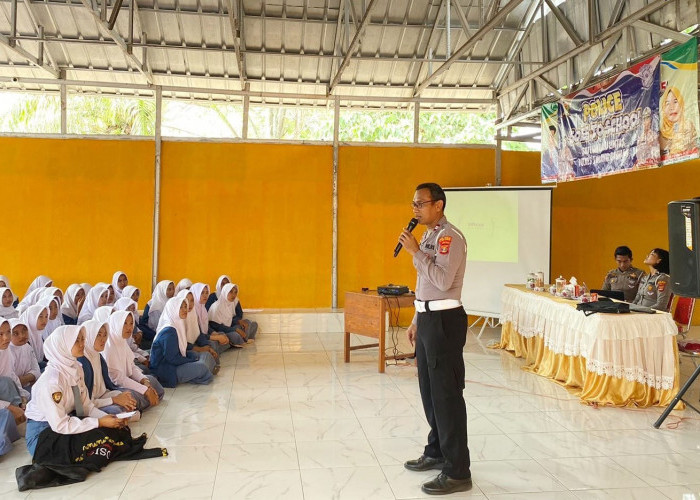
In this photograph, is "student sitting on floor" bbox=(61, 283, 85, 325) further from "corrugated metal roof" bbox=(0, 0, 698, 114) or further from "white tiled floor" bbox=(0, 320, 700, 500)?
"corrugated metal roof" bbox=(0, 0, 698, 114)

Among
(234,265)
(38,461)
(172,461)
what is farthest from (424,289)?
(234,265)

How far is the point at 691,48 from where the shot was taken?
195 inches

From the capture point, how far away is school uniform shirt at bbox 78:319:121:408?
4020 mm

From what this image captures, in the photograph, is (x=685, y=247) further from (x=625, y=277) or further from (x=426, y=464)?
(x=625, y=277)

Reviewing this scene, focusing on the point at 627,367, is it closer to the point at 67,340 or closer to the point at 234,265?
the point at 67,340

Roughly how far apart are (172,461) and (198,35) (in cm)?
620

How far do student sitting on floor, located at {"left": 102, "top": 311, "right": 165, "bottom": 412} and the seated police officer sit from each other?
4672 millimetres

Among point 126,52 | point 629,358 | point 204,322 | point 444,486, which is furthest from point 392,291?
point 126,52

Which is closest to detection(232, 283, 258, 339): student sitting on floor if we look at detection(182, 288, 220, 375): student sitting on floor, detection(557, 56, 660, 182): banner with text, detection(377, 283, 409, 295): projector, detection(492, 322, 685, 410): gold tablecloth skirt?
detection(182, 288, 220, 375): student sitting on floor

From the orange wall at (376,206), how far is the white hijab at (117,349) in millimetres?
4236

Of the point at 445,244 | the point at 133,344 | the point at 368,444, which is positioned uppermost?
the point at 445,244

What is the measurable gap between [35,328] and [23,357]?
440 mm

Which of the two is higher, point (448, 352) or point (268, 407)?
point (448, 352)

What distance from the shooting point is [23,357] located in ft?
16.1
